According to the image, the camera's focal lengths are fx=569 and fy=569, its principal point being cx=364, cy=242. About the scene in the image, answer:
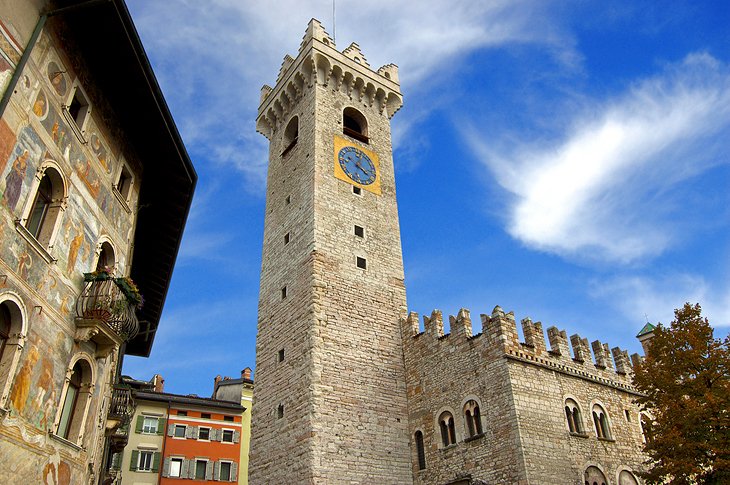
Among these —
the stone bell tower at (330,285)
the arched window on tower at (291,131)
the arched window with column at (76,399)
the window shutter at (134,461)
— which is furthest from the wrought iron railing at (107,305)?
the window shutter at (134,461)

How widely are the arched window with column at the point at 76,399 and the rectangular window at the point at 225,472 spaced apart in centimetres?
2411

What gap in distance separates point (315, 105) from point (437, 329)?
38.9ft

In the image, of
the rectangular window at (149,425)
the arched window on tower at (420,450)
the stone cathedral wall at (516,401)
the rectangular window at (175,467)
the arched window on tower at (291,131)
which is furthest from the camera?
the rectangular window at (149,425)

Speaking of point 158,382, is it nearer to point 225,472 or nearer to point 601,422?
point 225,472

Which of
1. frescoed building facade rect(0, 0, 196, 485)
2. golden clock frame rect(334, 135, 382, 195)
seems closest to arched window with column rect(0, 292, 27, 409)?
frescoed building facade rect(0, 0, 196, 485)

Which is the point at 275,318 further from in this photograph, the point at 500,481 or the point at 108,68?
the point at 108,68

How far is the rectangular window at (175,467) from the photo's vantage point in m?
30.9

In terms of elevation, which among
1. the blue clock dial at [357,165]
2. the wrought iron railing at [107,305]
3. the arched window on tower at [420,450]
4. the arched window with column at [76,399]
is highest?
the blue clock dial at [357,165]

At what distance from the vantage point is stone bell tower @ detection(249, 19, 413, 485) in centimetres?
1842

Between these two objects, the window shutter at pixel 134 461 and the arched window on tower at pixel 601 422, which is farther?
the window shutter at pixel 134 461

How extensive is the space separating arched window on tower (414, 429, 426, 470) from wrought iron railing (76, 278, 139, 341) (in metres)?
11.6

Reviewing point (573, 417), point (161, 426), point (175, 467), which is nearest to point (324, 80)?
point (573, 417)

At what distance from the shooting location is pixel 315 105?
83.9ft

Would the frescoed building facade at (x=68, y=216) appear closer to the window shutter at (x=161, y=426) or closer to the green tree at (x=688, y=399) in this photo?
the green tree at (x=688, y=399)
